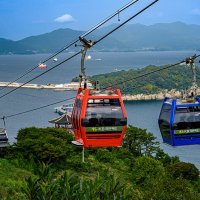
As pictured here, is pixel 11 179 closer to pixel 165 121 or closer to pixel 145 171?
pixel 165 121

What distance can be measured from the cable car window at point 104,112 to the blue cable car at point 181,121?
4.51 feet

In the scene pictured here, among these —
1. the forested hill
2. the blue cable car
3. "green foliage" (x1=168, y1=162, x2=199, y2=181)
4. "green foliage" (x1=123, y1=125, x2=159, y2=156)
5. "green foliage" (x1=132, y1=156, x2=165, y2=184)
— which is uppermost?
the forested hill

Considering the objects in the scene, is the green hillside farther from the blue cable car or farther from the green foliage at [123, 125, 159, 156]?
the blue cable car

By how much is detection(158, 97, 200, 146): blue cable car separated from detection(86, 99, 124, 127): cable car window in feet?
4.51

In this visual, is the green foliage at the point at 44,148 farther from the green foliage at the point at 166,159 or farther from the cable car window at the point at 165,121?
the cable car window at the point at 165,121

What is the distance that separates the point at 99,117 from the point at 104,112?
0.72 feet

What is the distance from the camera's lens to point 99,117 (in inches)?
472

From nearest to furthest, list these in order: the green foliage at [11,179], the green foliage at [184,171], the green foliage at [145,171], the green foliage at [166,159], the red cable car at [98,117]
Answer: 1. the red cable car at [98,117]
2. the green foliage at [11,179]
3. the green foliage at [145,171]
4. the green foliage at [184,171]
5. the green foliage at [166,159]

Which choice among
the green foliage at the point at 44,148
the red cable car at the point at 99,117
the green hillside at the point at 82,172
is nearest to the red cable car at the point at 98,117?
the red cable car at the point at 99,117

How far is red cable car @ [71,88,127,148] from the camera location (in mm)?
11758

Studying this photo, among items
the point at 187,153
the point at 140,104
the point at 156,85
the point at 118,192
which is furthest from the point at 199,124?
the point at 156,85

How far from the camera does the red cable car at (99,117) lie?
38.6ft

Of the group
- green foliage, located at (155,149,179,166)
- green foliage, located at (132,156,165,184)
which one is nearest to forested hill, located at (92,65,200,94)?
green foliage, located at (155,149,179,166)

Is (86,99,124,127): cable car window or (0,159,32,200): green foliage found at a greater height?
(86,99,124,127): cable car window
